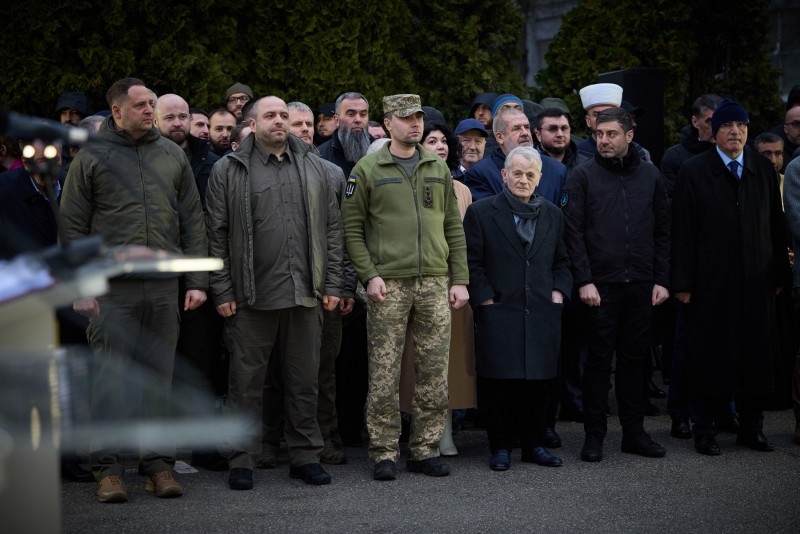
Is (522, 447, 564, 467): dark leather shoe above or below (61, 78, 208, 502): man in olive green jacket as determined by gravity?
below

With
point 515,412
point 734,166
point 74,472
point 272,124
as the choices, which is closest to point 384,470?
point 515,412

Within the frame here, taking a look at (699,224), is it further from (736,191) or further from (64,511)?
(64,511)

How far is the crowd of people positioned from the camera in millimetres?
6426

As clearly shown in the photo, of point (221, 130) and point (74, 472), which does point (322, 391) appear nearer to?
point (74, 472)

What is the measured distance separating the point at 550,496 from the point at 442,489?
24.9 inches

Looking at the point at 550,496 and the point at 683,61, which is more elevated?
the point at 683,61

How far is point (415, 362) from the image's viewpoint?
693 centimetres

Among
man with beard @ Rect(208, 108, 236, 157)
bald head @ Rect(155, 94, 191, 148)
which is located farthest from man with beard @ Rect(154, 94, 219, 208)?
man with beard @ Rect(208, 108, 236, 157)

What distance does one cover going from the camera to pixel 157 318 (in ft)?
21.1

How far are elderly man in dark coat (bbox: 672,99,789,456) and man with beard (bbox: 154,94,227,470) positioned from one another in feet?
10.2

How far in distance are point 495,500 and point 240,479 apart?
149 centimetres

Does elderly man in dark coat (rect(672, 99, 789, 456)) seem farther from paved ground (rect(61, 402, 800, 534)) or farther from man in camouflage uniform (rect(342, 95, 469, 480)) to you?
man in camouflage uniform (rect(342, 95, 469, 480))

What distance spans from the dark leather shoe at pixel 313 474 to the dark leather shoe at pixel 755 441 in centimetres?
290

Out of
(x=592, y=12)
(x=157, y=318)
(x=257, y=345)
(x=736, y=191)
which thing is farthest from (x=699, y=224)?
(x=592, y=12)
